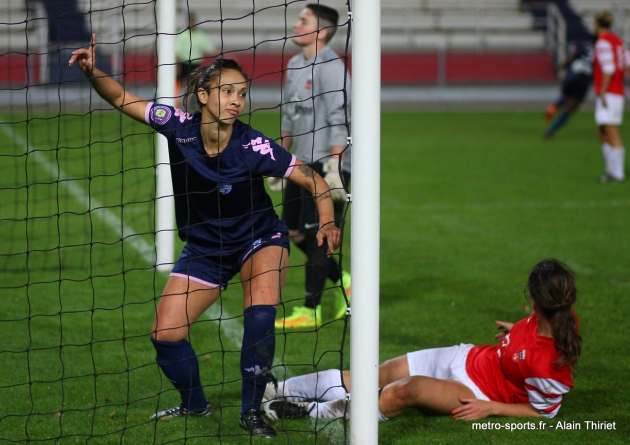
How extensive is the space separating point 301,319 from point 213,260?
168 centimetres

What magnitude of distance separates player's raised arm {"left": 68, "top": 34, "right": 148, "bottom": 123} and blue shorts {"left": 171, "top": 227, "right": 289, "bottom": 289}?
659 millimetres

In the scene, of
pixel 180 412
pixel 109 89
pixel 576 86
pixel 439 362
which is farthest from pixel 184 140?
pixel 576 86

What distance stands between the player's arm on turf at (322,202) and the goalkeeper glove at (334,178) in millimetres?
1167

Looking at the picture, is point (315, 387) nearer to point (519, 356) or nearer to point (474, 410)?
point (474, 410)

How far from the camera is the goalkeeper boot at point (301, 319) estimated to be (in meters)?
5.20

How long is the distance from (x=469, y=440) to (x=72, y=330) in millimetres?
2685

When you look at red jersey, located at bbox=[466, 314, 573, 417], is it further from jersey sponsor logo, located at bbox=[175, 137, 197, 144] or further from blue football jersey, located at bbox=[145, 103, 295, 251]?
jersey sponsor logo, located at bbox=[175, 137, 197, 144]

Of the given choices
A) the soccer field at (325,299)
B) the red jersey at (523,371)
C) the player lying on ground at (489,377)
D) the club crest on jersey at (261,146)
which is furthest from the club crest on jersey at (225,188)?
the red jersey at (523,371)

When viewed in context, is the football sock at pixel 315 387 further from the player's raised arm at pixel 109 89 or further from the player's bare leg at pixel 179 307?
the player's raised arm at pixel 109 89

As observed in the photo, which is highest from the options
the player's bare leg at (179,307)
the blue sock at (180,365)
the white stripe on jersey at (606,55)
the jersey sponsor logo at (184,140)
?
the white stripe on jersey at (606,55)

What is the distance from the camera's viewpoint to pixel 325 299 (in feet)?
19.0

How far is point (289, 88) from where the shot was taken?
18.1 feet

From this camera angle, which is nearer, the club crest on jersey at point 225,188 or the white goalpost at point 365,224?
the white goalpost at point 365,224

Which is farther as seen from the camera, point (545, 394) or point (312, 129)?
point (312, 129)
